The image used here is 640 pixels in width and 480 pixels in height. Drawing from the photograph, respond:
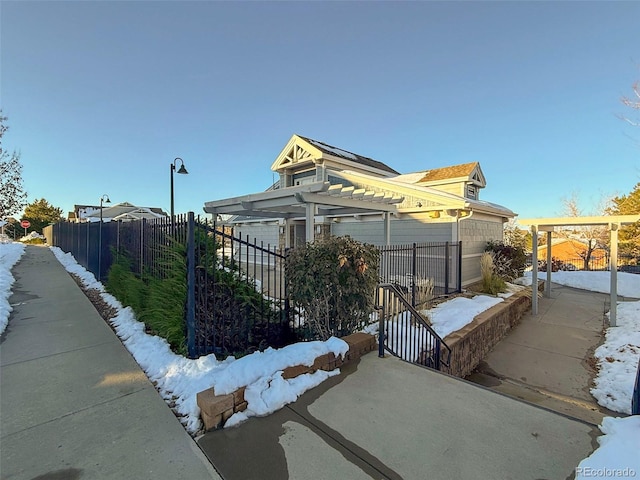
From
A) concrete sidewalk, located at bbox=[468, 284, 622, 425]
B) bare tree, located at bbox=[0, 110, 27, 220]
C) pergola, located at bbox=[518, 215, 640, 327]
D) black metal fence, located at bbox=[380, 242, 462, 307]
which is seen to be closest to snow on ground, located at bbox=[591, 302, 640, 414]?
concrete sidewalk, located at bbox=[468, 284, 622, 425]

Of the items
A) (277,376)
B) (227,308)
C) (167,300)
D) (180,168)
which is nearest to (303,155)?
(180,168)

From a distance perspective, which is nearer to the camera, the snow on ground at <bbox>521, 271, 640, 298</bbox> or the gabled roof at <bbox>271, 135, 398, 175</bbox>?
the snow on ground at <bbox>521, 271, 640, 298</bbox>

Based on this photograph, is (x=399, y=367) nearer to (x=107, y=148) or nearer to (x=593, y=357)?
(x=593, y=357)

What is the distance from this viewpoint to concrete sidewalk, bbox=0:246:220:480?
6.68ft

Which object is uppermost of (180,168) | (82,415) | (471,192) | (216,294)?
(180,168)

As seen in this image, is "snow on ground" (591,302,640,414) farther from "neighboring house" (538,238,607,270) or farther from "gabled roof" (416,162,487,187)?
"neighboring house" (538,238,607,270)

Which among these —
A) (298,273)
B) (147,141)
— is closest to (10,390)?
(298,273)

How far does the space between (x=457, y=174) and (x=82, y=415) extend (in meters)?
14.2

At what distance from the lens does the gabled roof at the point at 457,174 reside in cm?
1254

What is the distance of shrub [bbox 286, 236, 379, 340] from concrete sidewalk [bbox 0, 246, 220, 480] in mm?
2101

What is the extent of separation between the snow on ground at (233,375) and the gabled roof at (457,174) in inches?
456

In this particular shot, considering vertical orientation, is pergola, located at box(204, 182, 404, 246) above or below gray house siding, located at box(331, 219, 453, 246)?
above

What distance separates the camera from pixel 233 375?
2807 millimetres

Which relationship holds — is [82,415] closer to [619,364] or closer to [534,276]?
[619,364]
